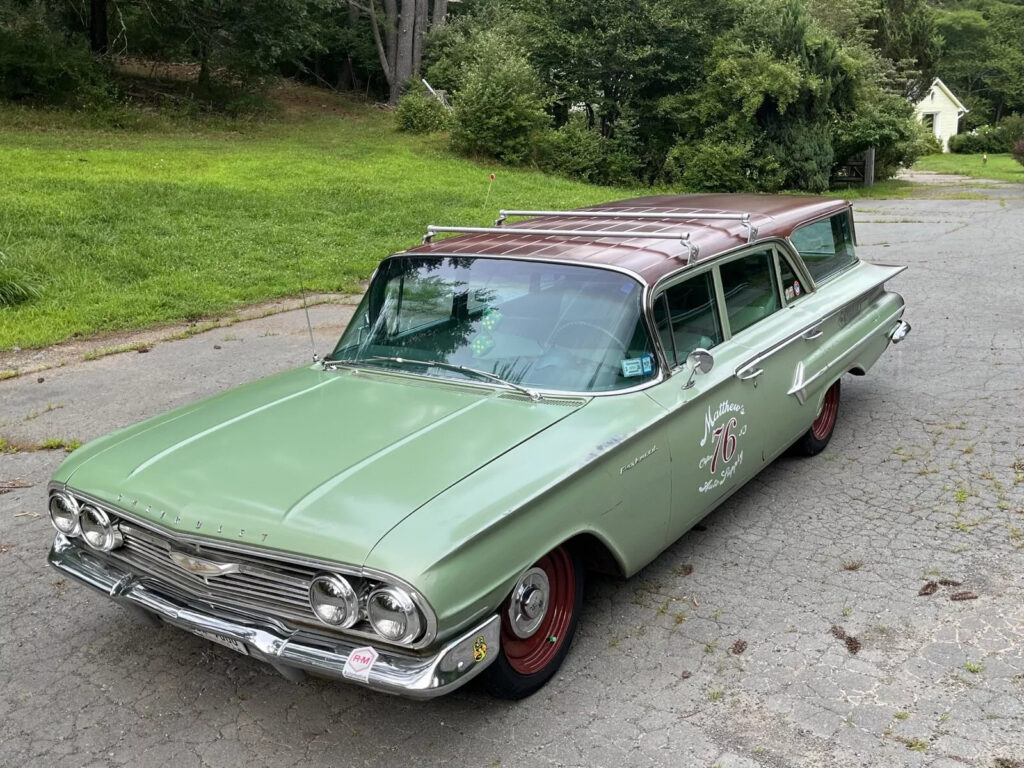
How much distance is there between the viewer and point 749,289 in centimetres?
459

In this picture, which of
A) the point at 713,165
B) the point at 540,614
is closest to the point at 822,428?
the point at 540,614

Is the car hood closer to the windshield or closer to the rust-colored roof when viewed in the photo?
the windshield

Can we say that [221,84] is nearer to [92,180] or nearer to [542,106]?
[542,106]

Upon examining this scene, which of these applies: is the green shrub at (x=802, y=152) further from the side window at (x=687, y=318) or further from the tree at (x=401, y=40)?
the side window at (x=687, y=318)

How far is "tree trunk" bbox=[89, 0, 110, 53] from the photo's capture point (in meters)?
24.0

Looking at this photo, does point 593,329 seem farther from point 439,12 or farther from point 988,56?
point 988,56

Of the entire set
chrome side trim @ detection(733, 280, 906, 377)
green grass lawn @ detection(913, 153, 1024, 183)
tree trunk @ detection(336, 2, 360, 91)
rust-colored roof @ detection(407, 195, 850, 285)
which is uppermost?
tree trunk @ detection(336, 2, 360, 91)

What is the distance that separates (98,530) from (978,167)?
3933 cm

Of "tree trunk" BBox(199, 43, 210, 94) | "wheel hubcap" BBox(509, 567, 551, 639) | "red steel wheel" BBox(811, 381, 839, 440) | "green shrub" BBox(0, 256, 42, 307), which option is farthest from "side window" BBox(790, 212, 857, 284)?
"tree trunk" BBox(199, 43, 210, 94)

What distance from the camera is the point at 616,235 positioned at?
4.33 m

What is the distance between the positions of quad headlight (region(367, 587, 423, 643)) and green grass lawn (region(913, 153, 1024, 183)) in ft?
98.5

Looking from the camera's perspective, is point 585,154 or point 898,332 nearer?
point 898,332

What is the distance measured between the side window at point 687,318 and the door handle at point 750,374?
0.20 meters

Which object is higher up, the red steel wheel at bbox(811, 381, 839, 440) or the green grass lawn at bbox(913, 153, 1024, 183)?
the green grass lawn at bbox(913, 153, 1024, 183)
